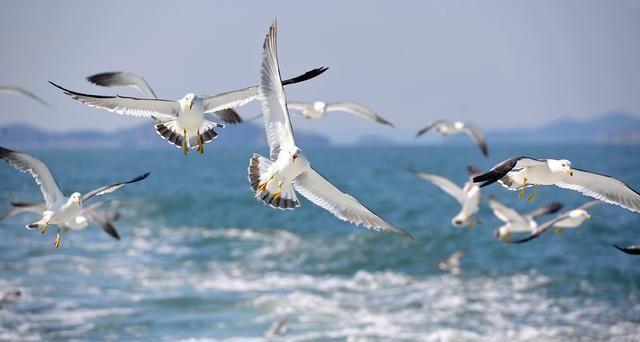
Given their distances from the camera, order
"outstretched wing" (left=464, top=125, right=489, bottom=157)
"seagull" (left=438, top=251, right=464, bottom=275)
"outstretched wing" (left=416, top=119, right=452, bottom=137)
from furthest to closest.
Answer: "seagull" (left=438, top=251, right=464, bottom=275)
"outstretched wing" (left=464, top=125, right=489, bottom=157)
"outstretched wing" (left=416, top=119, right=452, bottom=137)

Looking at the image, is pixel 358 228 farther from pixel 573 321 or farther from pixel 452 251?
pixel 573 321

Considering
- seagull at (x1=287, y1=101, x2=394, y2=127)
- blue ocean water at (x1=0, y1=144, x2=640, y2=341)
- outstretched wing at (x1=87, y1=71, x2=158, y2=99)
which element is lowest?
blue ocean water at (x1=0, y1=144, x2=640, y2=341)

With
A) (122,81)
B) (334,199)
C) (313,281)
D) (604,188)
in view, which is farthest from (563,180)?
(313,281)

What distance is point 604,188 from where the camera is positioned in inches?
370

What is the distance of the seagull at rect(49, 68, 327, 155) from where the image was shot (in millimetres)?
9320

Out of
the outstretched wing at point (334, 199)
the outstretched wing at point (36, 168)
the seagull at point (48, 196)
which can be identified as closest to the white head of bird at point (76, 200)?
the seagull at point (48, 196)

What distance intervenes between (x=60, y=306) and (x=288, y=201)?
8833mm

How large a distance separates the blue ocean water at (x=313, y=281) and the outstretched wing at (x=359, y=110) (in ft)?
12.5

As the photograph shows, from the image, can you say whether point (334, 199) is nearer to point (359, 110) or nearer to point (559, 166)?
point (559, 166)

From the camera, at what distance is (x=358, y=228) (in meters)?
26.6

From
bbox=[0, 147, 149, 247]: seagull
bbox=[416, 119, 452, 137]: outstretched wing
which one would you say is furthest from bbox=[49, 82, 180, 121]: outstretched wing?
bbox=[416, 119, 452, 137]: outstretched wing

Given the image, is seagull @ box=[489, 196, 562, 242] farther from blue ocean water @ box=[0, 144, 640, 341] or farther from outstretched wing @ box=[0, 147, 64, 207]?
outstretched wing @ box=[0, 147, 64, 207]

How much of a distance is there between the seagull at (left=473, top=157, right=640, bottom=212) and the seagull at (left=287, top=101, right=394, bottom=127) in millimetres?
5406

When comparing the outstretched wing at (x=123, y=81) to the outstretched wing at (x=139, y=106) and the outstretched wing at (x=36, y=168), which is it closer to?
the outstretched wing at (x=36, y=168)
